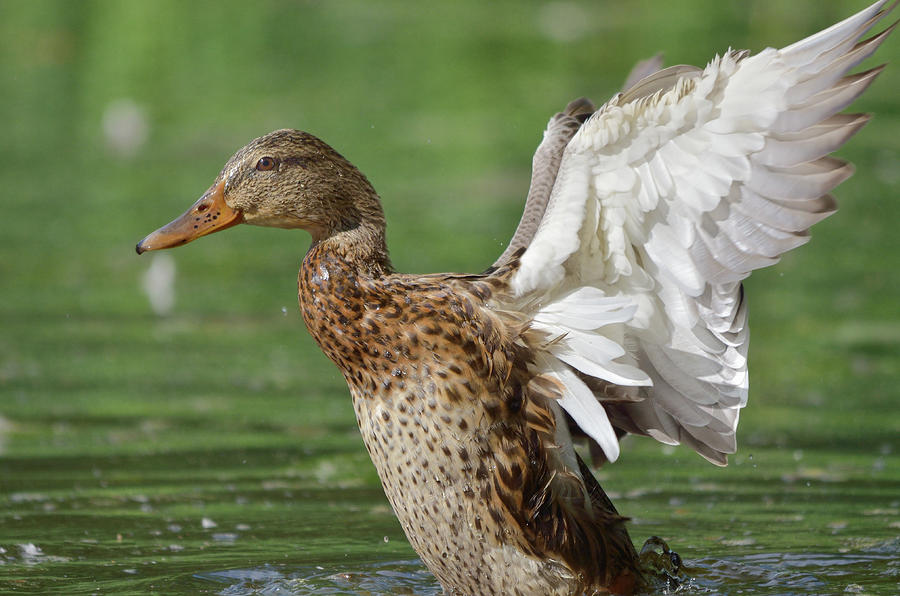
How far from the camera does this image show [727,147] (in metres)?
4.58

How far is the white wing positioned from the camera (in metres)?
4.51

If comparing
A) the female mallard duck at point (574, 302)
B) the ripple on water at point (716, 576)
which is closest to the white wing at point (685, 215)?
the female mallard duck at point (574, 302)

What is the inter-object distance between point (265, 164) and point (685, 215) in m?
1.46

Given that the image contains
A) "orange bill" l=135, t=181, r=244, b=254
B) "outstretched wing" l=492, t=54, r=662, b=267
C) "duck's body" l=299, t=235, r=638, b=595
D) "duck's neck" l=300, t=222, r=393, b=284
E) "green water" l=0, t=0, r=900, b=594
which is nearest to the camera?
"duck's body" l=299, t=235, r=638, b=595

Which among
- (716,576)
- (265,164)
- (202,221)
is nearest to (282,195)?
(265,164)

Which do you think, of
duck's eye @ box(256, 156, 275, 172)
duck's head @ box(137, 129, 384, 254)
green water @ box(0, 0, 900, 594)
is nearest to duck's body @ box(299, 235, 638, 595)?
duck's head @ box(137, 129, 384, 254)

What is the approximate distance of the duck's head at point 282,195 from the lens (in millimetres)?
5195

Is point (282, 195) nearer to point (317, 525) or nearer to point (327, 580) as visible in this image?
point (327, 580)

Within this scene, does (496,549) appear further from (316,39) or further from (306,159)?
(316,39)

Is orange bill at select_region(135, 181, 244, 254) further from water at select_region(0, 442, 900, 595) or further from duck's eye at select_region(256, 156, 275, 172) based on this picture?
water at select_region(0, 442, 900, 595)

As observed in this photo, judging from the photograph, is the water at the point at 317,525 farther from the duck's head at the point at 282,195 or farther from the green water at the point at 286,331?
the duck's head at the point at 282,195

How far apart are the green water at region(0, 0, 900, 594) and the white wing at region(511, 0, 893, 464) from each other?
933 mm

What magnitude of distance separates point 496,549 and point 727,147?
60.6 inches

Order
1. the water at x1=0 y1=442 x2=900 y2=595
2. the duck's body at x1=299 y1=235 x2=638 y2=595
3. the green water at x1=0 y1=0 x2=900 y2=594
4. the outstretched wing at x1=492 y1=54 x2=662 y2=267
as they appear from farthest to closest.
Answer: the green water at x1=0 y1=0 x2=900 y2=594 → the outstretched wing at x1=492 y1=54 x2=662 y2=267 → the water at x1=0 y1=442 x2=900 y2=595 → the duck's body at x1=299 y1=235 x2=638 y2=595
